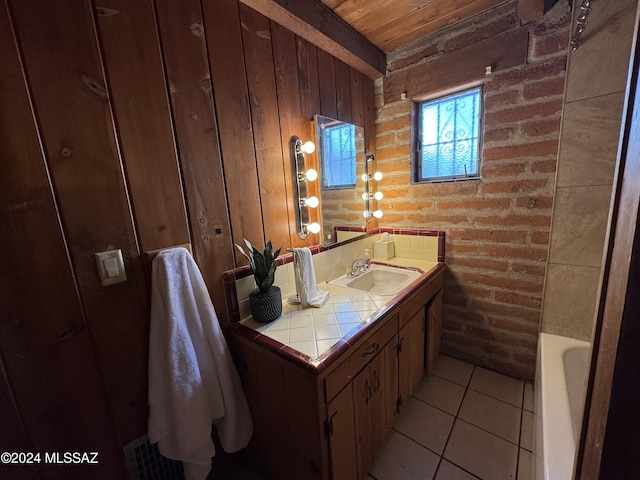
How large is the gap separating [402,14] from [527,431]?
8.01 ft

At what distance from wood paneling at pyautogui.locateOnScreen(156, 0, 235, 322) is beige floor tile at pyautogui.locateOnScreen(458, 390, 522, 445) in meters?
1.56

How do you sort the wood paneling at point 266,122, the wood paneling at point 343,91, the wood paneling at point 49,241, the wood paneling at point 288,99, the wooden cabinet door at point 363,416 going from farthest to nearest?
the wood paneling at point 343,91 → the wood paneling at point 288,99 → the wood paneling at point 266,122 → the wooden cabinet door at point 363,416 → the wood paneling at point 49,241

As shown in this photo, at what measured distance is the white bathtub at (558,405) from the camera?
0.87m

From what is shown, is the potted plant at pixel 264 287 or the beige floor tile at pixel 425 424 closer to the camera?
the potted plant at pixel 264 287

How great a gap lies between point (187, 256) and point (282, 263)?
50cm

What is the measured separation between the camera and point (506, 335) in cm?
171

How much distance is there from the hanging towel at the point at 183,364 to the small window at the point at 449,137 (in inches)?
67.0

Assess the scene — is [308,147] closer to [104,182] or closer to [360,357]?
[104,182]

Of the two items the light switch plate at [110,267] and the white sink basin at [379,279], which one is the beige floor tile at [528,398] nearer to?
the white sink basin at [379,279]

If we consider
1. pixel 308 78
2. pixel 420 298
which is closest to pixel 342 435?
pixel 420 298

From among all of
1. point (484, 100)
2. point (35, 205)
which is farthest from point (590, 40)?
point (35, 205)

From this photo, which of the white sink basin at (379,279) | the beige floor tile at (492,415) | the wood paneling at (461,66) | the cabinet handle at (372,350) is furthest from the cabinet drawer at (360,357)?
the wood paneling at (461,66)

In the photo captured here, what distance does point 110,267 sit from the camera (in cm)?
85

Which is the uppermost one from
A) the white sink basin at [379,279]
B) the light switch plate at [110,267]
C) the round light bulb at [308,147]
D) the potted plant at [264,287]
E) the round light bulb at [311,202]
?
the round light bulb at [308,147]
